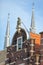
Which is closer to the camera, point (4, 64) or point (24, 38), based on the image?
point (24, 38)

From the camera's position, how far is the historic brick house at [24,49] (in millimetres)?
36406

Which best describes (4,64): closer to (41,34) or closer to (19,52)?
(19,52)

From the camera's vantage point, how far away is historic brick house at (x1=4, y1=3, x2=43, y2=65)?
36.4m

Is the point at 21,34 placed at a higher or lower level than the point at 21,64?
higher

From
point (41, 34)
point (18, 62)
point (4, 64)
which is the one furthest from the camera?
point (4, 64)

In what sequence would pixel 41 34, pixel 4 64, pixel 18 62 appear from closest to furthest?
1. pixel 41 34
2. pixel 18 62
3. pixel 4 64

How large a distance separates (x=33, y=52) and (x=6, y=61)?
4.97 meters

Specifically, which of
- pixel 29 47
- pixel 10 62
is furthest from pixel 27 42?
pixel 10 62

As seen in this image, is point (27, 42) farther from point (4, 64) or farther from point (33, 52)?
point (4, 64)

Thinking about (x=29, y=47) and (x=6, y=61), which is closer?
(x=29, y=47)

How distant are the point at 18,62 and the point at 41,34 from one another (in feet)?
15.5

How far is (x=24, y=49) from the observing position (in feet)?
126

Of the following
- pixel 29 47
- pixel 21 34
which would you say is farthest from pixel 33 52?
pixel 21 34

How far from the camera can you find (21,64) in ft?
127
